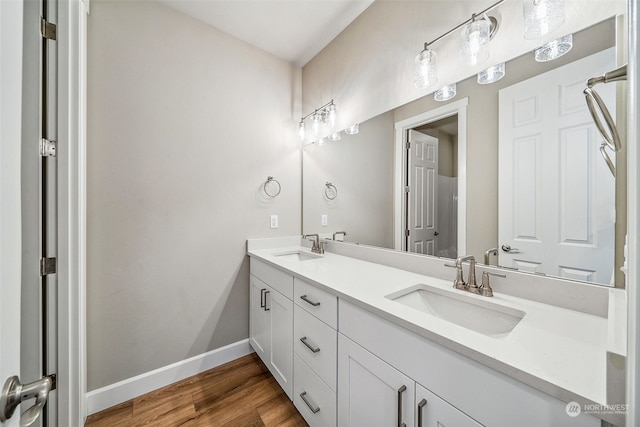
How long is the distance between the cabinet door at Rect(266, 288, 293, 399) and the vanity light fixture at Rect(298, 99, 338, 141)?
137cm

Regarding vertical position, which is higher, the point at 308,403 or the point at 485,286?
the point at 485,286

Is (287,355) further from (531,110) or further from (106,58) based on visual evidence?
(106,58)

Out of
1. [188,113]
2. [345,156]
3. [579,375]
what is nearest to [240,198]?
[188,113]

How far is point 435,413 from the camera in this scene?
2.39 ft

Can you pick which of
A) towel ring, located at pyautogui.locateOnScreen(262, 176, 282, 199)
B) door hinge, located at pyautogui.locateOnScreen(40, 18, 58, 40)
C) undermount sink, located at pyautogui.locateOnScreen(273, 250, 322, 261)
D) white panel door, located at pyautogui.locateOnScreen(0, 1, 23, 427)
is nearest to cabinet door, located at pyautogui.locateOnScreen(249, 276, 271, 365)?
undermount sink, located at pyautogui.locateOnScreen(273, 250, 322, 261)

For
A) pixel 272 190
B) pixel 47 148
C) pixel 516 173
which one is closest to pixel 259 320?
pixel 272 190

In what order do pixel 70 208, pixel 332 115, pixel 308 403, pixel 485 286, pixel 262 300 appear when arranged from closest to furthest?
pixel 485 286
pixel 70 208
pixel 308 403
pixel 262 300
pixel 332 115

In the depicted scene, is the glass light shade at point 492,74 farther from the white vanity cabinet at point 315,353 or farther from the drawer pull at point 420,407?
the drawer pull at point 420,407

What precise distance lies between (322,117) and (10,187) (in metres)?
1.92

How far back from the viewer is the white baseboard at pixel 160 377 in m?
Answer: 1.50

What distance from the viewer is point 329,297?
114cm

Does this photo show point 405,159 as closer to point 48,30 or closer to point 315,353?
point 315,353

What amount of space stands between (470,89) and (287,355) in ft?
5.59

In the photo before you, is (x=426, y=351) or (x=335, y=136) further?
(x=335, y=136)
